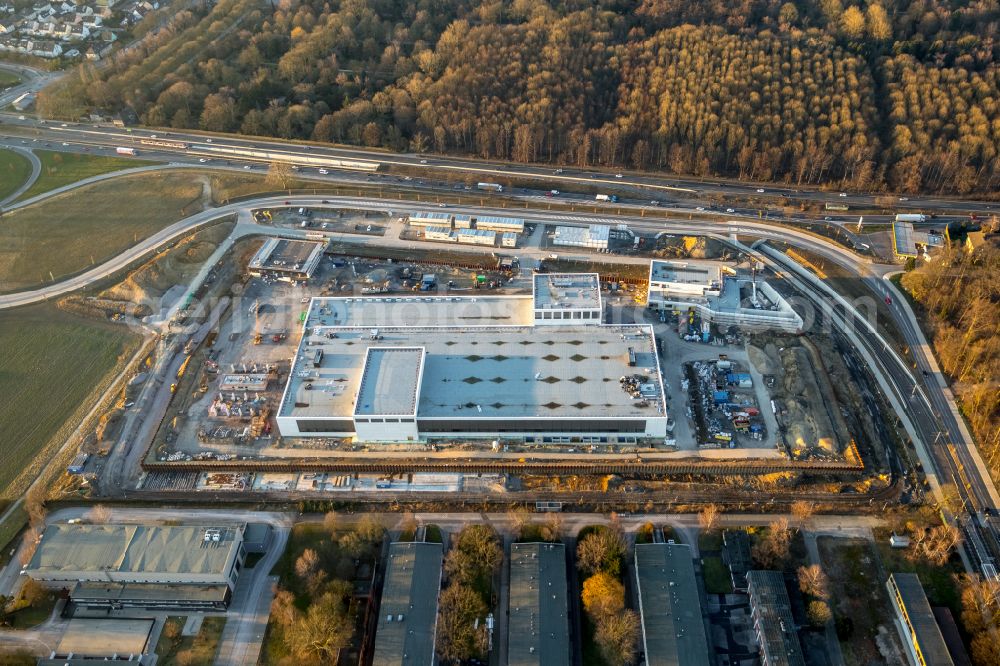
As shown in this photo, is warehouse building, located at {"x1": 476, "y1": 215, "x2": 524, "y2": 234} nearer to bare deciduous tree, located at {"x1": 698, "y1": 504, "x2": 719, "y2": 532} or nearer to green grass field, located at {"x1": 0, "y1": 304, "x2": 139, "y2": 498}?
green grass field, located at {"x1": 0, "y1": 304, "x2": 139, "y2": 498}

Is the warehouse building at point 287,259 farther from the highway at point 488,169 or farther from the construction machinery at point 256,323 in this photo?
the highway at point 488,169

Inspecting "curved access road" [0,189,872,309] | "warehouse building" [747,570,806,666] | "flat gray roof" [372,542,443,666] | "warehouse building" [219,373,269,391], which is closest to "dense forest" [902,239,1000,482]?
"curved access road" [0,189,872,309]

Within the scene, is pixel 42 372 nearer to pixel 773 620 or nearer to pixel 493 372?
pixel 493 372

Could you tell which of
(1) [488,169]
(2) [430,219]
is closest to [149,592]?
(2) [430,219]

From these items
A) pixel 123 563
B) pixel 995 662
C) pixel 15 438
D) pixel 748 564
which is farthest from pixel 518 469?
pixel 15 438

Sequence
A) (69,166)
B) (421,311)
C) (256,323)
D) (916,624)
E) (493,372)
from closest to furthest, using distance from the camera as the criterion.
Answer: (916,624) → (493,372) → (421,311) → (256,323) → (69,166)

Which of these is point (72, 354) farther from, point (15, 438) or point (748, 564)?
point (748, 564)

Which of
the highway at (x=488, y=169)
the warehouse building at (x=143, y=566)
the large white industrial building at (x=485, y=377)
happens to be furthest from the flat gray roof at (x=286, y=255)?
the warehouse building at (x=143, y=566)
